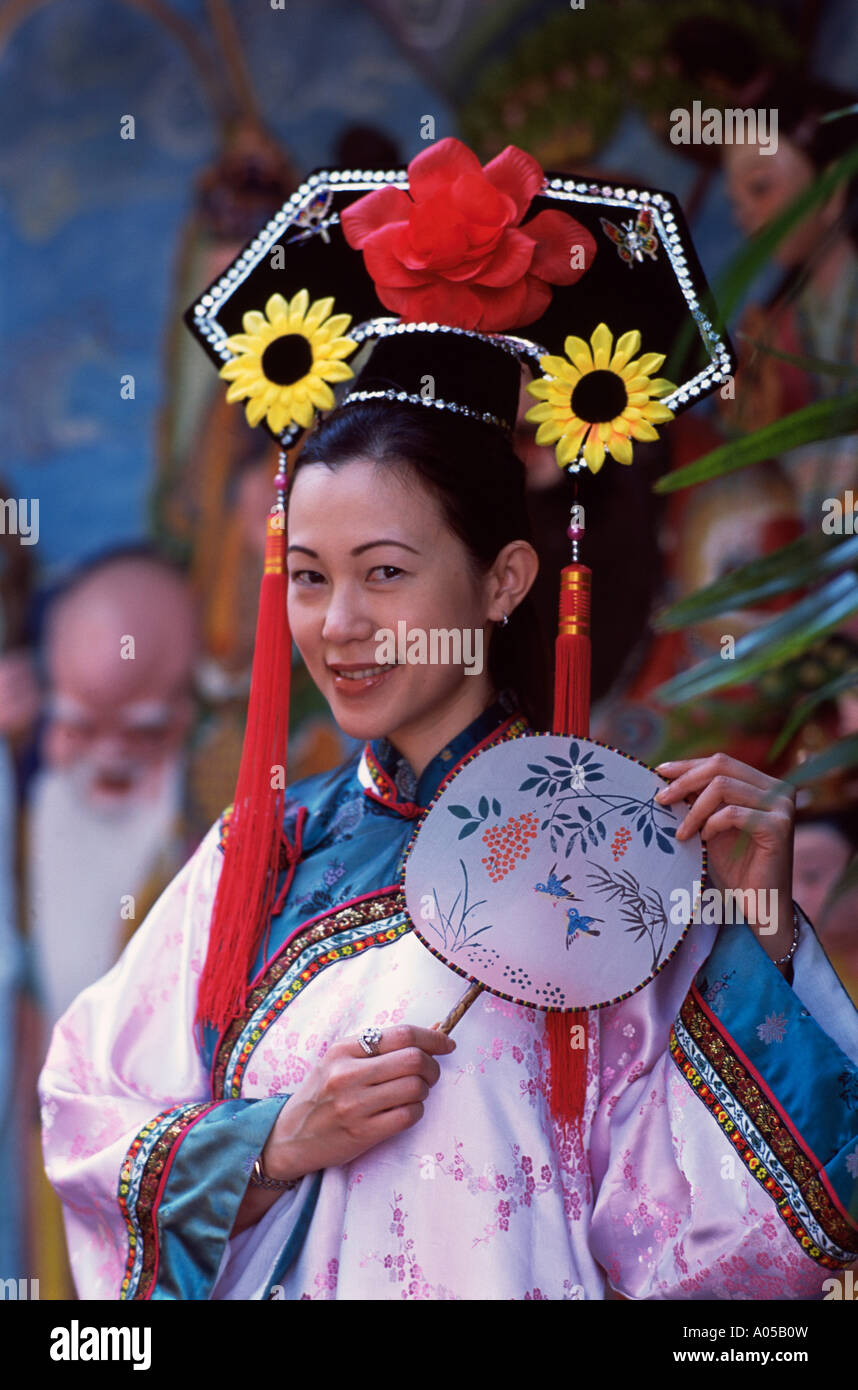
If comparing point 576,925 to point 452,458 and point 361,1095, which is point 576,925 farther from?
point 452,458

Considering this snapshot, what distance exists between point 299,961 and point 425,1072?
0.25m

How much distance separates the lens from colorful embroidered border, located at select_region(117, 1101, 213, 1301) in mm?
1650

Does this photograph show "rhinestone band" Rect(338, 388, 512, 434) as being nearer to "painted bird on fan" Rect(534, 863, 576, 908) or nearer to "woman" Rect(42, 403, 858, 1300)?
"woman" Rect(42, 403, 858, 1300)

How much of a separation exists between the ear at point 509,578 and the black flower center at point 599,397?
0.55ft

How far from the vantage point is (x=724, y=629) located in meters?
2.81

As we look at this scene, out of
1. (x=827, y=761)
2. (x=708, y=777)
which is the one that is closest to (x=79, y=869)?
(x=708, y=777)

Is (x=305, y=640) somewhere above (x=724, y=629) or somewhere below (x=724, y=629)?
below

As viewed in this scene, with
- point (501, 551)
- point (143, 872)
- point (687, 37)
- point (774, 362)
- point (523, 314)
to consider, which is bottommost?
point (143, 872)

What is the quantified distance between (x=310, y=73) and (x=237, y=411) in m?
0.72

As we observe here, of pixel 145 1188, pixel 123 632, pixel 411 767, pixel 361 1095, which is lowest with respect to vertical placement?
pixel 145 1188

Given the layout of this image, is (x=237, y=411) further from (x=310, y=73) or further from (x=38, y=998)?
(x=38, y=998)

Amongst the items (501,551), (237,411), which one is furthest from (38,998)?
(501,551)

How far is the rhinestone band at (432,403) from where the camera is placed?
1728 millimetres

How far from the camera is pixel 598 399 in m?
1.72
